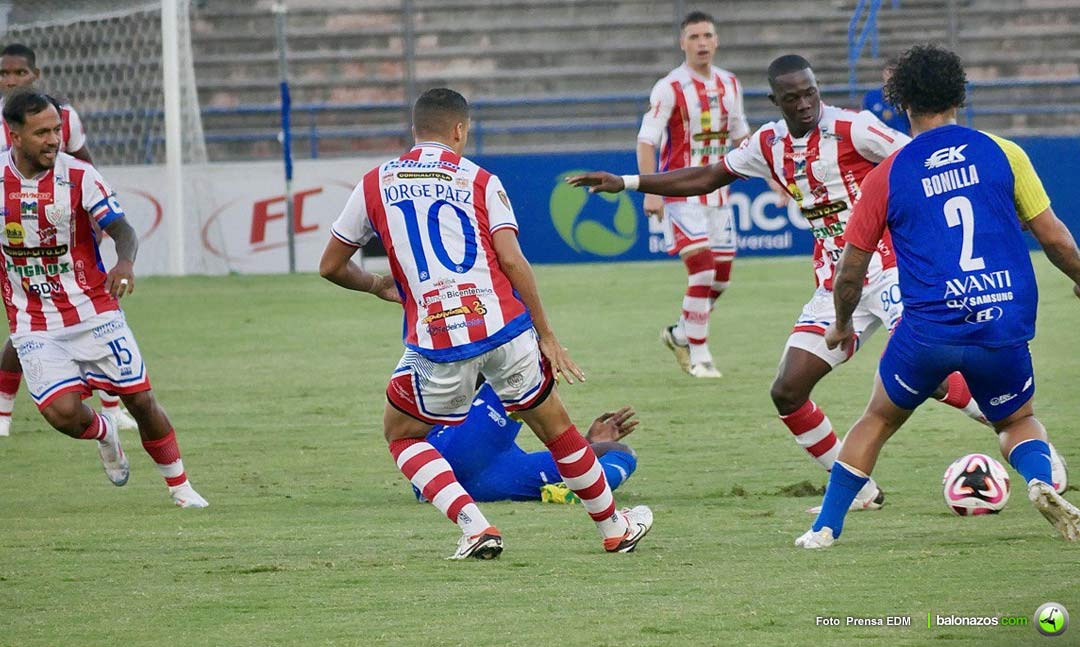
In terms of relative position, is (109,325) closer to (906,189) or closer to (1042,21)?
(906,189)

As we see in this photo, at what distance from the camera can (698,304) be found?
1208 centimetres

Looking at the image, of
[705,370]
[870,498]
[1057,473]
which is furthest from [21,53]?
[1057,473]

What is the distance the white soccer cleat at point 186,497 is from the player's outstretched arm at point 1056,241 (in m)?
4.10

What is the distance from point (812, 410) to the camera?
23.7 feet

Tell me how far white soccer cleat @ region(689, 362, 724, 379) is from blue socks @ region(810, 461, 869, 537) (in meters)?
5.68

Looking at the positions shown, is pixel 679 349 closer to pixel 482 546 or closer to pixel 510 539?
pixel 510 539

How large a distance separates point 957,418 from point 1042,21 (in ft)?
61.8

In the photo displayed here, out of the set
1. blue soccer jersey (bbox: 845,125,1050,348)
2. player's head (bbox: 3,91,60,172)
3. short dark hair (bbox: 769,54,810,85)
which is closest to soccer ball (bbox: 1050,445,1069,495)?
blue soccer jersey (bbox: 845,125,1050,348)

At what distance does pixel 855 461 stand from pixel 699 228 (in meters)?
6.42

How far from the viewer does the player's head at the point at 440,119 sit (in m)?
6.23

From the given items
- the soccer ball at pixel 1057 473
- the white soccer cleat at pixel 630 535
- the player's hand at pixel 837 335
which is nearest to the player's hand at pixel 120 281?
the white soccer cleat at pixel 630 535

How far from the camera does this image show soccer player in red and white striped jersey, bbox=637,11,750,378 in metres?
12.3

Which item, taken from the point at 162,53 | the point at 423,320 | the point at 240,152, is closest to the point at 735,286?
the point at 162,53

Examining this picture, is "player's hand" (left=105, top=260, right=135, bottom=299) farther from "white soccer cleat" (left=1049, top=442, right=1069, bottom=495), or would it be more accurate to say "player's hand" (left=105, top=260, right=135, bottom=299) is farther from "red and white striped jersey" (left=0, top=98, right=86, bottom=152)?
"white soccer cleat" (left=1049, top=442, right=1069, bottom=495)
